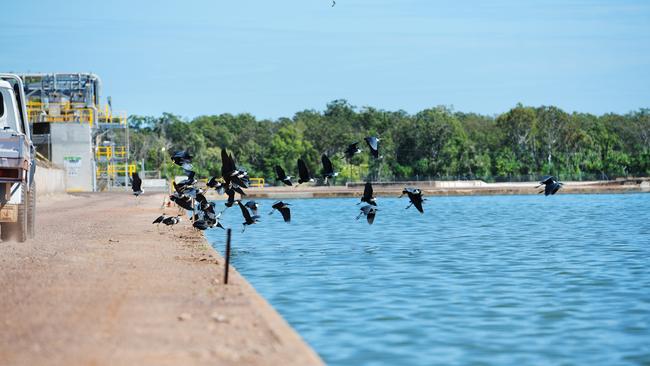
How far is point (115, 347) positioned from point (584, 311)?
973cm

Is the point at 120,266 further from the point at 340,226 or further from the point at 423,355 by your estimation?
the point at 340,226

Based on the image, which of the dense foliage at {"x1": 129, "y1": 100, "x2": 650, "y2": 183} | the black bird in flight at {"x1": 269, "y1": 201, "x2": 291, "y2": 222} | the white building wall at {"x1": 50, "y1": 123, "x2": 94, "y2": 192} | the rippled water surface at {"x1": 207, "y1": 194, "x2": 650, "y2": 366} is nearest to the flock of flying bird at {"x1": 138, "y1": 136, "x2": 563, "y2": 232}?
the black bird in flight at {"x1": 269, "y1": 201, "x2": 291, "y2": 222}

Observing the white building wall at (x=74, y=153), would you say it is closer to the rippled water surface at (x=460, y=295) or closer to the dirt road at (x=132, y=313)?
the rippled water surface at (x=460, y=295)

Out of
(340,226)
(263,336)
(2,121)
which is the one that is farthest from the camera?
(340,226)

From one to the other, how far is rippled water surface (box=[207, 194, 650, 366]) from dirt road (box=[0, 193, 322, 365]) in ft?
4.84

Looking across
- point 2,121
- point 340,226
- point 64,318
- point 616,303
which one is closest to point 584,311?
point 616,303

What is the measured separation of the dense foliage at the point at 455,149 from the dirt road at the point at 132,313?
367 ft

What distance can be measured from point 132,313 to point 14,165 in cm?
959

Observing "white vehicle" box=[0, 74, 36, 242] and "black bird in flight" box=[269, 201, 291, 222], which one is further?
"black bird in flight" box=[269, 201, 291, 222]

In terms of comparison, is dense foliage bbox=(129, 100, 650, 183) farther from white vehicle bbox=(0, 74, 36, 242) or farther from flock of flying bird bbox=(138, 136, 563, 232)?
white vehicle bbox=(0, 74, 36, 242)

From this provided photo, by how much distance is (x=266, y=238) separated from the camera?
129 ft

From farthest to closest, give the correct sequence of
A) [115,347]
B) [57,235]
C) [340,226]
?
1. [340,226]
2. [57,235]
3. [115,347]

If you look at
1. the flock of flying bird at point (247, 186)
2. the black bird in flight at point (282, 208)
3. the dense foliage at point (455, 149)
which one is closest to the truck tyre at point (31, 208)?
the flock of flying bird at point (247, 186)

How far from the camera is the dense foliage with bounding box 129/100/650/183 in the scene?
463ft
